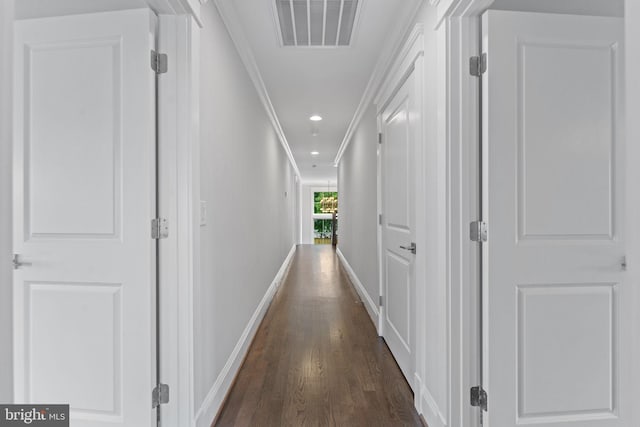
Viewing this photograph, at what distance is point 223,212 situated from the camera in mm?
2195

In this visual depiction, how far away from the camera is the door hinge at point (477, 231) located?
155 cm

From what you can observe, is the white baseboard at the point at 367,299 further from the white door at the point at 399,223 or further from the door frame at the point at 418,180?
the door frame at the point at 418,180

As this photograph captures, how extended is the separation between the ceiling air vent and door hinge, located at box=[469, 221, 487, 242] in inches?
58.0

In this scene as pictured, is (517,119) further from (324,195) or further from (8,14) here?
(324,195)

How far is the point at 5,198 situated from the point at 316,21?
6.78 ft

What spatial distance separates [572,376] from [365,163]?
119 inches

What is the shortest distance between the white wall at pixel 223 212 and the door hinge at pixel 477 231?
1292 mm

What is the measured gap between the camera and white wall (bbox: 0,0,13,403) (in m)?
0.68

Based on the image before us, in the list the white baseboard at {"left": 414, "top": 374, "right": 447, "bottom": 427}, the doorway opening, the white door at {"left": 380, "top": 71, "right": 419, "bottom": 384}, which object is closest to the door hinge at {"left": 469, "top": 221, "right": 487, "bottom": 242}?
the white door at {"left": 380, "top": 71, "right": 419, "bottom": 384}

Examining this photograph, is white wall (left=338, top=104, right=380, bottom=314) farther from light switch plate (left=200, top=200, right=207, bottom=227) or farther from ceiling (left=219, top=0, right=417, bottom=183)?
light switch plate (left=200, top=200, right=207, bottom=227)

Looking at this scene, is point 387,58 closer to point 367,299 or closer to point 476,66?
point 476,66

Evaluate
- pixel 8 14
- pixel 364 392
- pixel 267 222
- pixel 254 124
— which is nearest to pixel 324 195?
pixel 267 222

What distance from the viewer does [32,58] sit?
1593mm

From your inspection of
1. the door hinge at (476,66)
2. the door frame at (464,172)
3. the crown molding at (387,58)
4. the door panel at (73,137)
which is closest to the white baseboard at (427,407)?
the door frame at (464,172)
